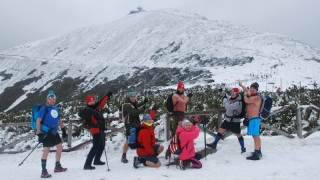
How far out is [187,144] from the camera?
19.4ft

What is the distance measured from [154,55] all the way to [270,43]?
27.9 m

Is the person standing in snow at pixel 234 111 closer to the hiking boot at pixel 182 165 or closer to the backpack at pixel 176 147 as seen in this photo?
the backpack at pixel 176 147

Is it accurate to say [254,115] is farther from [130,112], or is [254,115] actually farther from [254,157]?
[130,112]

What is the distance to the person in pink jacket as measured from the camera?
19.1ft

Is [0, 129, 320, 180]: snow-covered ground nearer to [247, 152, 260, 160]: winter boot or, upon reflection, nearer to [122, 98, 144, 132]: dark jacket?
[247, 152, 260, 160]: winter boot

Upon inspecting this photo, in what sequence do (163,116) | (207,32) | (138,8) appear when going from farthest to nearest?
(138,8), (207,32), (163,116)

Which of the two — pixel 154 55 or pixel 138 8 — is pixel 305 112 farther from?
pixel 138 8

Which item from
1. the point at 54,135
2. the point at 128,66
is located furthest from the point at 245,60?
the point at 54,135

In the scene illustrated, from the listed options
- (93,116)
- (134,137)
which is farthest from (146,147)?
(93,116)

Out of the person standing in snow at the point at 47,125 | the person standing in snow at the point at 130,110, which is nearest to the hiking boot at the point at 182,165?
the person standing in snow at the point at 130,110

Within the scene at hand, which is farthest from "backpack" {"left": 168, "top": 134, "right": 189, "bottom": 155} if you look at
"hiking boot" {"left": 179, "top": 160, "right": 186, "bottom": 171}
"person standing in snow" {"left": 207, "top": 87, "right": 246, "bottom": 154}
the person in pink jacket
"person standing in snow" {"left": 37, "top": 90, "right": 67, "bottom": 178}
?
"person standing in snow" {"left": 37, "top": 90, "right": 67, "bottom": 178}

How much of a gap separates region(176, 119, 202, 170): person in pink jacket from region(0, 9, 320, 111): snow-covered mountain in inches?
951

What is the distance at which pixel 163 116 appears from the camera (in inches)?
308

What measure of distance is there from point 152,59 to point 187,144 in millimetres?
51753
